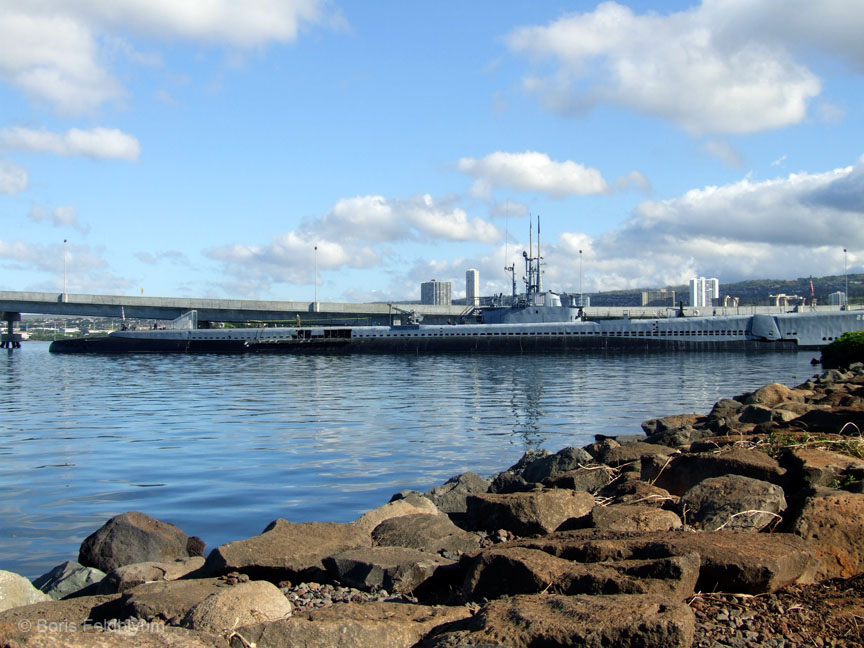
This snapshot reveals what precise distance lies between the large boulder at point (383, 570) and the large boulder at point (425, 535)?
0.84 metres

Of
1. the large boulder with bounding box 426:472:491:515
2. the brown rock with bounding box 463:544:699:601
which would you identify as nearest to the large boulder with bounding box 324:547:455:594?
the brown rock with bounding box 463:544:699:601

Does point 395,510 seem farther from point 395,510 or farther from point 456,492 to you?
point 456,492

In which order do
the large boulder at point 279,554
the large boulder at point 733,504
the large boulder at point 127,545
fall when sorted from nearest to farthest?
the large boulder at point 279,554 → the large boulder at point 733,504 → the large boulder at point 127,545

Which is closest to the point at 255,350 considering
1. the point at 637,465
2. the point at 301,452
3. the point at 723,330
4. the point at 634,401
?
the point at 723,330

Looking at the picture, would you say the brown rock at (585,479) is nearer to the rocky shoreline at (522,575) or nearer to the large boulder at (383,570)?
the rocky shoreline at (522,575)

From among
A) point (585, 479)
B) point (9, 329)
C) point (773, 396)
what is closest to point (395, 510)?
point (585, 479)

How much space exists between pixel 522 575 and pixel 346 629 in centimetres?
132

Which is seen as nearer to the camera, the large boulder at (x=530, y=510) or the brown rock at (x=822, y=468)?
the large boulder at (x=530, y=510)

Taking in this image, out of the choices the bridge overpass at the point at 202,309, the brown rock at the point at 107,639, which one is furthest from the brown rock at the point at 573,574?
the bridge overpass at the point at 202,309

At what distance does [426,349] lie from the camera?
6431cm

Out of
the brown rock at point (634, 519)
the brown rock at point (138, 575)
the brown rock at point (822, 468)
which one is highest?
the brown rock at point (822, 468)

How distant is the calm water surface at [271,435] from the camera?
11.6m

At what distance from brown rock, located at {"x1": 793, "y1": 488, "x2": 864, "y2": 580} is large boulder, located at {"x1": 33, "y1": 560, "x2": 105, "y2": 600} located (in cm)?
649

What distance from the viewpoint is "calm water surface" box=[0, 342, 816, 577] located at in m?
11.6
